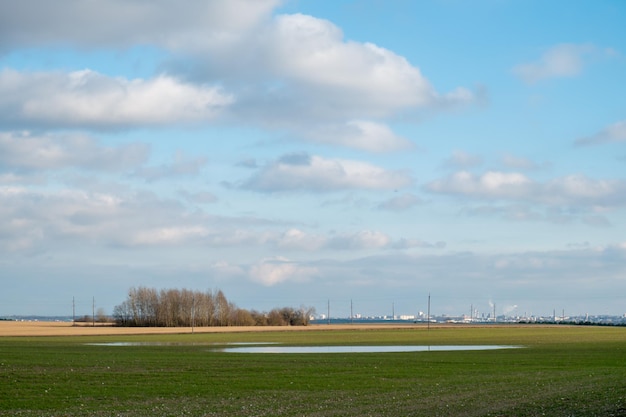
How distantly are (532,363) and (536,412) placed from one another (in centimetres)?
2575

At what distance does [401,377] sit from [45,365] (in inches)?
823

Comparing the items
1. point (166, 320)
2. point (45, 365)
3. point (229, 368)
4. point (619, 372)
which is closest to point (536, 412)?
point (619, 372)

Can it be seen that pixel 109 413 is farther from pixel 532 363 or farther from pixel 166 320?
pixel 166 320

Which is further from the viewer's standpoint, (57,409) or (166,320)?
(166,320)

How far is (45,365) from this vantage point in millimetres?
45125

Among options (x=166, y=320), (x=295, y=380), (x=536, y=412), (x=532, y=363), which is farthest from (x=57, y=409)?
(x=166, y=320)

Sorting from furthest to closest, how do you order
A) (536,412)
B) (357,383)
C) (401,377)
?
(401,377) < (357,383) < (536,412)

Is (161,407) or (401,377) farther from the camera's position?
(401,377)

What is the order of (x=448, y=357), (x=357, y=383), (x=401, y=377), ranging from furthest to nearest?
(x=448, y=357) < (x=401, y=377) < (x=357, y=383)

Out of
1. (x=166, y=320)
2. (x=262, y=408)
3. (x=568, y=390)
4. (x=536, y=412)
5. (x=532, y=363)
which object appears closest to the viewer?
(x=536, y=412)

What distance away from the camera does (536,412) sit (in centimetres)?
2397

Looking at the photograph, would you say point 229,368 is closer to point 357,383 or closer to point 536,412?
point 357,383

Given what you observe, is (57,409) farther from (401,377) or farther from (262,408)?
(401,377)

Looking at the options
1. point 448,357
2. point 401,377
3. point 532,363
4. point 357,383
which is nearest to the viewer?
point 357,383
